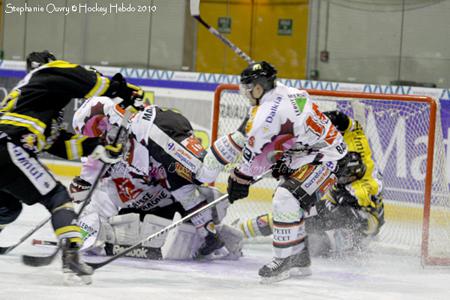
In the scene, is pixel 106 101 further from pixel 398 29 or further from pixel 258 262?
pixel 398 29

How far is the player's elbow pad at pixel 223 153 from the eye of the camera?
435 centimetres

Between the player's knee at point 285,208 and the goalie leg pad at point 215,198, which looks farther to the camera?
the goalie leg pad at point 215,198

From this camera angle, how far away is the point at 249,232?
16.6 ft

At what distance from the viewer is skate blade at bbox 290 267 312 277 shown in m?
4.29

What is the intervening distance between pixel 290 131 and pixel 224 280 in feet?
2.43

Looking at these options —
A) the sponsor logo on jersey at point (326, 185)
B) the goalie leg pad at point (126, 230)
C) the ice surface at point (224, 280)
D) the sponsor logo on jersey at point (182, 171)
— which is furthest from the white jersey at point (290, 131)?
the goalie leg pad at point (126, 230)

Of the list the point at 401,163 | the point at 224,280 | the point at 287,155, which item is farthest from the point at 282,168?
the point at 401,163

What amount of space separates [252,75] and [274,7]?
3581 millimetres

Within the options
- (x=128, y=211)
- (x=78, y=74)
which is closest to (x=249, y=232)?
(x=128, y=211)

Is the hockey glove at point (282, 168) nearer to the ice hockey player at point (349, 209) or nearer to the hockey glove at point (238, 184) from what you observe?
the hockey glove at point (238, 184)

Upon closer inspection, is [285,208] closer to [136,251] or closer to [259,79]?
[259,79]

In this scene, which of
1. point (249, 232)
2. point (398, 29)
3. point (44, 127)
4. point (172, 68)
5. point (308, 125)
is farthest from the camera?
point (172, 68)

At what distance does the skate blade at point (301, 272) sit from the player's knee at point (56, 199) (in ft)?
3.76

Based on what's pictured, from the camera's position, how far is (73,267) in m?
3.73
